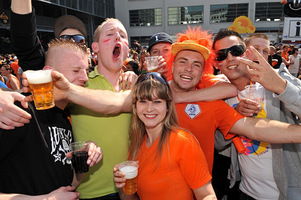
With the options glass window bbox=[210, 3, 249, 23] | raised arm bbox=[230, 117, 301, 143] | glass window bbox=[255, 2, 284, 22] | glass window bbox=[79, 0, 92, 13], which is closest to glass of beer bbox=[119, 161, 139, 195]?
raised arm bbox=[230, 117, 301, 143]

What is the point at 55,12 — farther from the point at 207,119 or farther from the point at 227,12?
the point at 207,119

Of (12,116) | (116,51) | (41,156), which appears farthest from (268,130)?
(12,116)

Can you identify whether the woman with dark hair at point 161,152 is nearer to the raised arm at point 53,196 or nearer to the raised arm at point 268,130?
the raised arm at point 53,196

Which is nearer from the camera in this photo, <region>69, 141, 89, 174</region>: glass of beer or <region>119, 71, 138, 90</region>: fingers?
<region>69, 141, 89, 174</region>: glass of beer

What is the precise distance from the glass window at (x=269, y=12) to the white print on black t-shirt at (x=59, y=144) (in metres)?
37.8

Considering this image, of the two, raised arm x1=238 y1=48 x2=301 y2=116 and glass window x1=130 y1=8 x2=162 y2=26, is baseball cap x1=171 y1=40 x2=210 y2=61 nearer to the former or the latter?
raised arm x1=238 y1=48 x2=301 y2=116

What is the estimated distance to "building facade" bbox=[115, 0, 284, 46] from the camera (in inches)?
1267

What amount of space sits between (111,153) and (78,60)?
1.03 meters

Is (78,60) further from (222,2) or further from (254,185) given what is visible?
(222,2)

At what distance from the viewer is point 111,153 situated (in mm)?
2238

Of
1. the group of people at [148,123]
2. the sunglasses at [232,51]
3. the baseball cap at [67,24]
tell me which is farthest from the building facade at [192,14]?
the group of people at [148,123]

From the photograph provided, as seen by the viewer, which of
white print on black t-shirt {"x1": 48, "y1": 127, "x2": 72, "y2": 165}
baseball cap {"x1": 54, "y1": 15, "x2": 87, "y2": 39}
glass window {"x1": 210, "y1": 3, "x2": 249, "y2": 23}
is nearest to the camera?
white print on black t-shirt {"x1": 48, "y1": 127, "x2": 72, "y2": 165}

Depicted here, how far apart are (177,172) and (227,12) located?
119 ft

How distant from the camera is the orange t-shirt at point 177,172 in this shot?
1.79m
